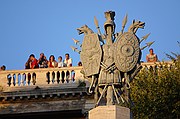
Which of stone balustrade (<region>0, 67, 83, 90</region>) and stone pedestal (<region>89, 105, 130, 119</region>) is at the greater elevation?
stone balustrade (<region>0, 67, 83, 90</region>)

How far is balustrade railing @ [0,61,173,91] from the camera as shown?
99.9ft

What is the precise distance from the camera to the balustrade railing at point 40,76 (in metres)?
30.5

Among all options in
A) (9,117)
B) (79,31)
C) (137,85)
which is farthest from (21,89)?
(79,31)

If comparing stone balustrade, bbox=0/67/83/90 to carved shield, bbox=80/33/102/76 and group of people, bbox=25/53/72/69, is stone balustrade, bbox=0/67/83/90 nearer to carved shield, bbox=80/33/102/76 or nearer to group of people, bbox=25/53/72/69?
group of people, bbox=25/53/72/69

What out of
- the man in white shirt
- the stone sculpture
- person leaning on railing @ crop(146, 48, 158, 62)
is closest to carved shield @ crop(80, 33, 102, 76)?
the stone sculpture

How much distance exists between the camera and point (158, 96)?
89.6ft

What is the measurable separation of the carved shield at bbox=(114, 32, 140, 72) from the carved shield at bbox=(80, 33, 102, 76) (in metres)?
0.53

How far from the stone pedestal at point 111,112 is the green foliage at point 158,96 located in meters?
8.91

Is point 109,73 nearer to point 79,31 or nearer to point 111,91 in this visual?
point 111,91

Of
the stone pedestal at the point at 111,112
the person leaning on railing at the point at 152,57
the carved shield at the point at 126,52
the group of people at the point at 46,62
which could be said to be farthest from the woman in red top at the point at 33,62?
the stone pedestal at the point at 111,112

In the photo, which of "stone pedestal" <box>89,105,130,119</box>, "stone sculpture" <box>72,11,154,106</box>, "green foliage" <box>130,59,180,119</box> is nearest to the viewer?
"stone pedestal" <box>89,105,130,119</box>

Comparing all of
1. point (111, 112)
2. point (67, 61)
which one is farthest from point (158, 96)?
point (111, 112)

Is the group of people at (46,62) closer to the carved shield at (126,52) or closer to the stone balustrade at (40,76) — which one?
the stone balustrade at (40,76)

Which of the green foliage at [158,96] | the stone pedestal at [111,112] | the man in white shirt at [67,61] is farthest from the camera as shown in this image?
the man in white shirt at [67,61]
